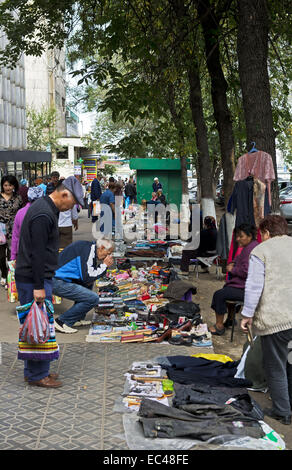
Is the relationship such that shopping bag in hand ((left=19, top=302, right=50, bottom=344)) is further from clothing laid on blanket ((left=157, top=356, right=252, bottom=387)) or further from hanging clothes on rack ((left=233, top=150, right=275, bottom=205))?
hanging clothes on rack ((left=233, top=150, right=275, bottom=205))

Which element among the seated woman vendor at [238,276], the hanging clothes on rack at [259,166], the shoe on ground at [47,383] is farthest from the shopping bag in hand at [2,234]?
the shoe on ground at [47,383]

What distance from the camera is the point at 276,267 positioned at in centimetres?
521

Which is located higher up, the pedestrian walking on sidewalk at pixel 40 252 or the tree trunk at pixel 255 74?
the tree trunk at pixel 255 74

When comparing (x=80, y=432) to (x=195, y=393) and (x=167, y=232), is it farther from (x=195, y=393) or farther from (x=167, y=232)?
(x=167, y=232)

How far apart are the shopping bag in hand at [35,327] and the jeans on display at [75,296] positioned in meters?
2.27

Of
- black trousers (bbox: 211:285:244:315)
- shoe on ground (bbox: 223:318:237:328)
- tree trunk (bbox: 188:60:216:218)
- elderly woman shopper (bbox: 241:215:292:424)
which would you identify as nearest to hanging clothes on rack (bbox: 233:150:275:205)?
black trousers (bbox: 211:285:244:315)

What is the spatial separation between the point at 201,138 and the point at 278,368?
1108 cm

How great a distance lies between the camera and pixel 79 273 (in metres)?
8.11

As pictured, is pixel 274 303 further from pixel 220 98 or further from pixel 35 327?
pixel 220 98

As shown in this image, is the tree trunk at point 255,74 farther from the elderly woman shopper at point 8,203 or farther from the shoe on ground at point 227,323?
the elderly woman shopper at point 8,203

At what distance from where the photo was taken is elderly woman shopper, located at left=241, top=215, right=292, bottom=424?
205 inches

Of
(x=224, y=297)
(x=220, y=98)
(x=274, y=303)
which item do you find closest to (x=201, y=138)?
(x=220, y=98)

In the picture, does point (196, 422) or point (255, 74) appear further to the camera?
point (255, 74)

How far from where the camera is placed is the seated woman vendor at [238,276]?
8242 mm
